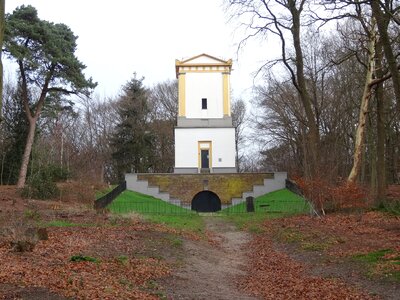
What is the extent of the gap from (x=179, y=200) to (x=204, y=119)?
29.6 ft

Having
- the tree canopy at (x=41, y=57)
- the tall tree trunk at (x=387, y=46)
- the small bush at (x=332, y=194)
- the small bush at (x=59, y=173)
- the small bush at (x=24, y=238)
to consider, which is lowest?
the small bush at (x=24, y=238)

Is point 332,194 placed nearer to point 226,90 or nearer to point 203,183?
point 203,183

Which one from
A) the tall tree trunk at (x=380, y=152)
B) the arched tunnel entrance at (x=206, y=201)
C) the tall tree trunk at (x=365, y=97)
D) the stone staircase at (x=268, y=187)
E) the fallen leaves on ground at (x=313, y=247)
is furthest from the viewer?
the arched tunnel entrance at (x=206, y=201)

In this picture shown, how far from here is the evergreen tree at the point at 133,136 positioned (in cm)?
4581

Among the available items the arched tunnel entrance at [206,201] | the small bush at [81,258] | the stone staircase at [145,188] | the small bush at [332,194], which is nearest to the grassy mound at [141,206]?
the stone staircase at [145,188]

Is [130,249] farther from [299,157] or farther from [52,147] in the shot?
[299,157]

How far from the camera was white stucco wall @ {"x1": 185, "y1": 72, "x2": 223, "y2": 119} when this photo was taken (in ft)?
139

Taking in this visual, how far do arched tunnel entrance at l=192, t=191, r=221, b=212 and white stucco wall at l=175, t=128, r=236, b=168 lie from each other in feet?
15.3

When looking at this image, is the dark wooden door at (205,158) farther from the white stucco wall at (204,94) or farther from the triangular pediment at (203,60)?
the triangular pediment at (203,60)

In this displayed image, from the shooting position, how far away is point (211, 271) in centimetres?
1039

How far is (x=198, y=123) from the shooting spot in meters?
41.9

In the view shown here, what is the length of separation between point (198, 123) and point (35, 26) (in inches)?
692

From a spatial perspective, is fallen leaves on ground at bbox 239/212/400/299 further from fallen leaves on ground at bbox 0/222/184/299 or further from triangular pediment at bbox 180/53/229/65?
triangular pediment at bbox 180/53/229/65

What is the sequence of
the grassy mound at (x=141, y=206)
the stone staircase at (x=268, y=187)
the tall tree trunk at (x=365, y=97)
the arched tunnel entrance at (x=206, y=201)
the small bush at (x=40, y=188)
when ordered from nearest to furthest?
the tall tree trunk at (x=365, y=97)
the small bush at (x=40, y=188)
the grassy mound at (x=141, y=206)
the stone staircase at (x=268, y=187)
the arched tunnel entrance at (x=206, y=201)
